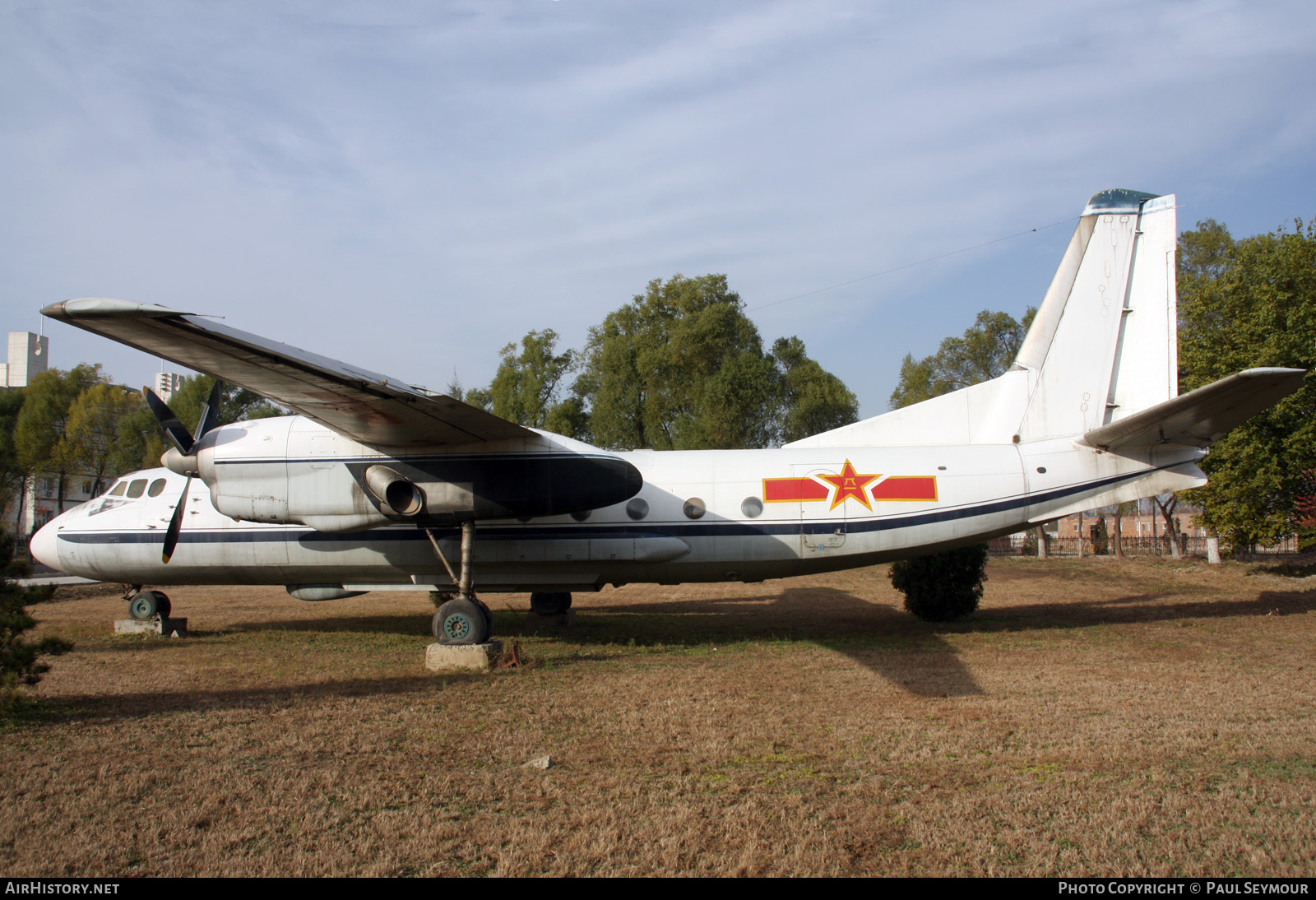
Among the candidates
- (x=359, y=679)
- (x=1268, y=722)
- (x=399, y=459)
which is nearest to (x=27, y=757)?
(x=359, y=679)

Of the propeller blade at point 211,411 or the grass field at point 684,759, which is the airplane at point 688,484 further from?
the grass field at point 684,759

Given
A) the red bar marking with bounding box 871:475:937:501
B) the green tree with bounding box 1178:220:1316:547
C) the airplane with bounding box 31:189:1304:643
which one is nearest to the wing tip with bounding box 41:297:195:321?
the airplane with bounding box 31:189:1304:643

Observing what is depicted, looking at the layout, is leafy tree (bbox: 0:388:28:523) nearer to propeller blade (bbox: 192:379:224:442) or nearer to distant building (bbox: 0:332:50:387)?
distant building (bbox: 0:332:50:387)

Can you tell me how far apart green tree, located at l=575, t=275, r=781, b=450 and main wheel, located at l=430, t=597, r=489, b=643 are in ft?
88.7

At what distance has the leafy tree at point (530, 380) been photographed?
42.9 metres

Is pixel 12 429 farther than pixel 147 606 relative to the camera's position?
Yes

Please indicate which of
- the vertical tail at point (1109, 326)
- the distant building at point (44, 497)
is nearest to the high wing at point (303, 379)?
the vertical tail at point (1109, 326)

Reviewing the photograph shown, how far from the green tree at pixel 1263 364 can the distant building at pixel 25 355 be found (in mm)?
86163

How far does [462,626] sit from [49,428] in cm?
4646

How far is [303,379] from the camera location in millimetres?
8125

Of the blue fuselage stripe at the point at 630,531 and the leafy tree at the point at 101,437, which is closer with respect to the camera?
the blue fuselage stripe at the point at 630,531

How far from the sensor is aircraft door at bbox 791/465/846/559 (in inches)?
445

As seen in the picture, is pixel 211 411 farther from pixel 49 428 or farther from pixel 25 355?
pixel 25 355

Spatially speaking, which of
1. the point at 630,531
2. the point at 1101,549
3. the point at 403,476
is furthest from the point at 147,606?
the point at 1101,549
